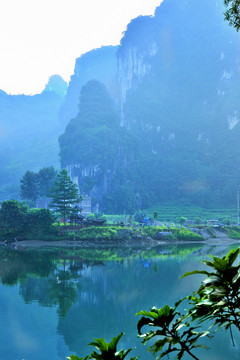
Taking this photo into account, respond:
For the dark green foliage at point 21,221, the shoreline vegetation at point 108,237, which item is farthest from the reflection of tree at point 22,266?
the dark green foliage at point 21,221

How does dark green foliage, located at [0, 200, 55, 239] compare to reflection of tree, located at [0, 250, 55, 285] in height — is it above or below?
above

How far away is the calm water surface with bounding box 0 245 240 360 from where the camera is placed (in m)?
14.0

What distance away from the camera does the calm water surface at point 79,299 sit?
1404cm

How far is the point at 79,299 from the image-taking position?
69.1ft

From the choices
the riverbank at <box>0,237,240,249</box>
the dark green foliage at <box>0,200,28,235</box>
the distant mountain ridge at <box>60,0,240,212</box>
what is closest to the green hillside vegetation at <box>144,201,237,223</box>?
the distant mountain ridge at <box>60,0,240,212</box>

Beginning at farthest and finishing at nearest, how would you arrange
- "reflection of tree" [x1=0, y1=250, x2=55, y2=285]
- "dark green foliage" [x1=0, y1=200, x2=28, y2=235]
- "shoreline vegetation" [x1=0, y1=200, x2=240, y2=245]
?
"dark green foliage" [x1=0, y1=200, x2=28, y2=235] → "shoreline vegetation" [x1=0, y1=200, x2=240, y2=245] → "reflection of tree" [x1=0, y1=250, x2=55, y2=285]

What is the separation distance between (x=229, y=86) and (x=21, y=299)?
13338 cm

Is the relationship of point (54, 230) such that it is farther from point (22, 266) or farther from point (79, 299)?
point (79, 299)

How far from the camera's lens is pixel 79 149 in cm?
11669

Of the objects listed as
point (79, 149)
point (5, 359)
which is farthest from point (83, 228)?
point (79, 149)

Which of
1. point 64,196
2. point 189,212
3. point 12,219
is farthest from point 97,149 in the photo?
point 12,219

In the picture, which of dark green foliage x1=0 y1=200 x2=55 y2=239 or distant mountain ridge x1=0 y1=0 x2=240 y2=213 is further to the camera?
distant mountain ridge x1=0 y1=0 x2=240 y2=213

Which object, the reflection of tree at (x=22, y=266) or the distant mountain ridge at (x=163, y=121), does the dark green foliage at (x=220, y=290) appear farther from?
the distant mountain ridge at (x=163, y=121)

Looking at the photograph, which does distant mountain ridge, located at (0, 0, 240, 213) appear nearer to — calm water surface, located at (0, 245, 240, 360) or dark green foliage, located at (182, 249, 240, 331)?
calm water surface, located at (0, 245, 240, 360)
